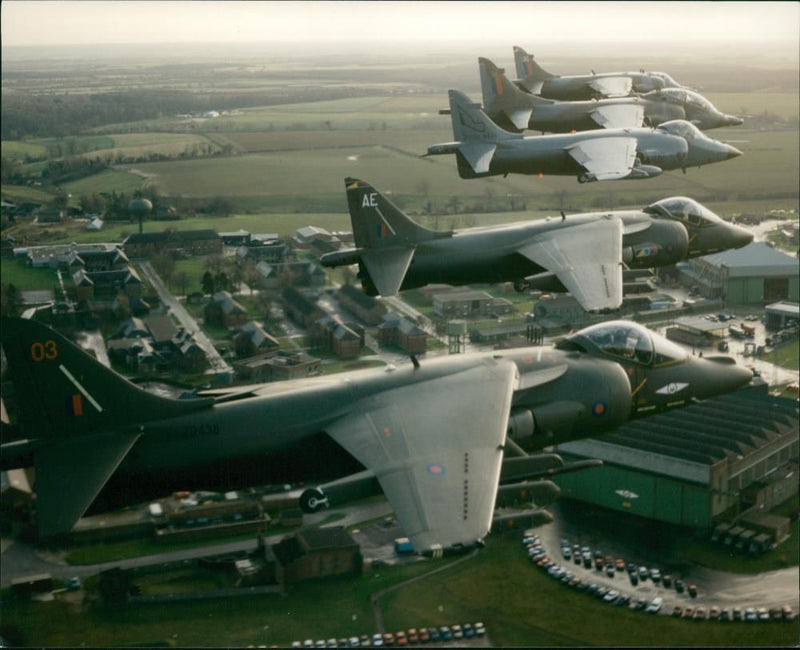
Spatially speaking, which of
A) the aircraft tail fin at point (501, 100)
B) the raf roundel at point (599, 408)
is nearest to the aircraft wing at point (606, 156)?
the aircraft tail fin at point (501, 100)

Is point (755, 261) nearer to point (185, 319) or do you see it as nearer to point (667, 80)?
point (667, 80)

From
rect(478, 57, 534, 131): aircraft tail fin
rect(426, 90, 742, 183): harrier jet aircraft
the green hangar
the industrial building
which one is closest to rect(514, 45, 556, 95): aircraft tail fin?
rect(478, 57, 534, 131): aircraft tail fin

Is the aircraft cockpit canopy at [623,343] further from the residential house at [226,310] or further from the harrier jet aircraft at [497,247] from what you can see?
the residential house at [226,310]

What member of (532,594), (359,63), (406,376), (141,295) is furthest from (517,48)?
(141,295)

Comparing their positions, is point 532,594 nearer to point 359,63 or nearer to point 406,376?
point 406,376

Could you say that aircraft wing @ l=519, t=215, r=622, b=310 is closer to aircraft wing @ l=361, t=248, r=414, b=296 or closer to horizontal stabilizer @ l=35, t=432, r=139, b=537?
aircraft wing @ l=361, t=248, r=414, b=296
